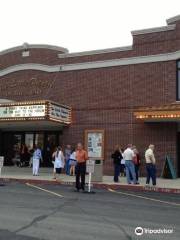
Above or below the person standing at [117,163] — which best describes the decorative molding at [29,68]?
above

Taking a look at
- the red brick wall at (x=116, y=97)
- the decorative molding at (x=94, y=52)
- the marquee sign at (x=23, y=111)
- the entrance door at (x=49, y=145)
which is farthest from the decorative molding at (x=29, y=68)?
the entrance door at (x=49, y=145)

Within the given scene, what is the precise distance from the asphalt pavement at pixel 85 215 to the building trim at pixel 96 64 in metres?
9.27

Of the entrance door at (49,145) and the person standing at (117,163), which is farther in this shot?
the entrance door at (49,145)

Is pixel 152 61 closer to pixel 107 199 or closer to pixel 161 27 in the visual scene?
pixel 161 27

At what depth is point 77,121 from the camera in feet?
A: 78.9

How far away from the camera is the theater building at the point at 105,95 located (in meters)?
21.6

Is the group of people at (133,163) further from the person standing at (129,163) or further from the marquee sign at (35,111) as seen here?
the marquee sign at (35,111)

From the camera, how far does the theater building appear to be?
70.9ft

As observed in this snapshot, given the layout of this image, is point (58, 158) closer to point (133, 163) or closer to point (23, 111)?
point (23, 111)

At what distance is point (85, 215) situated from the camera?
10141 mm

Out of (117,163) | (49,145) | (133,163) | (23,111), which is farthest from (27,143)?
(133,163)

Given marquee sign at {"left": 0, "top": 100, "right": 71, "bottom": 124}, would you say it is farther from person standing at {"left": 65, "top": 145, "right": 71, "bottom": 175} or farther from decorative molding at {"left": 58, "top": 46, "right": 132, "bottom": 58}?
decorative molding at {"left": 58, "top": 46, "right": 132, "bottom": 58}

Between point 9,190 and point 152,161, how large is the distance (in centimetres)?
596

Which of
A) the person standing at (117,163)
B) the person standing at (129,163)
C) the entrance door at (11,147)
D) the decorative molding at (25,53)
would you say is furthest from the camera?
the entrance door at (11,147)
